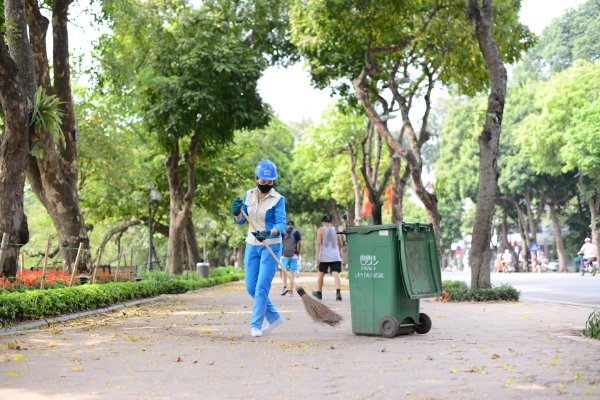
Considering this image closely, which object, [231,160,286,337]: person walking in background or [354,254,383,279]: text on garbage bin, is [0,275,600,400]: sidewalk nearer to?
[231,160,286,337]: person walking in background

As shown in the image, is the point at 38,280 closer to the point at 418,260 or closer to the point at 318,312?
the point at 318,312

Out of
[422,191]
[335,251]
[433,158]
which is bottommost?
[335,251]

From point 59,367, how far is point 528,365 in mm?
3929

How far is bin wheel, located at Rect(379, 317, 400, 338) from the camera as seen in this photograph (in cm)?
965

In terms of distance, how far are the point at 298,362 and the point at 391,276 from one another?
2520 mm

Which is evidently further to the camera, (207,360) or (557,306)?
(557,306)

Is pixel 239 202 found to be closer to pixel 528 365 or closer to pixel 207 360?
pixel 207 360

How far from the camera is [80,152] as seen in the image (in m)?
35.2

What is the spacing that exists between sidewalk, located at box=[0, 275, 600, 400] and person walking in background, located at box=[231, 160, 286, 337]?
33 centimetres

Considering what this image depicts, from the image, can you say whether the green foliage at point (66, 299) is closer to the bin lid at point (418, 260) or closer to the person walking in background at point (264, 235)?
the person walking in background at point (264, 235)

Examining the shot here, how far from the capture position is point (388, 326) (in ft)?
31.9

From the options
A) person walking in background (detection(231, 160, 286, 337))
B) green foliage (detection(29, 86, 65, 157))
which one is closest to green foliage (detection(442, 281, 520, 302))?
person walking in background (detection(231, 160, 286, 337))

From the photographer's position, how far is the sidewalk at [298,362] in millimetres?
6000

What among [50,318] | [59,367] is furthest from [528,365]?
[50,318]
